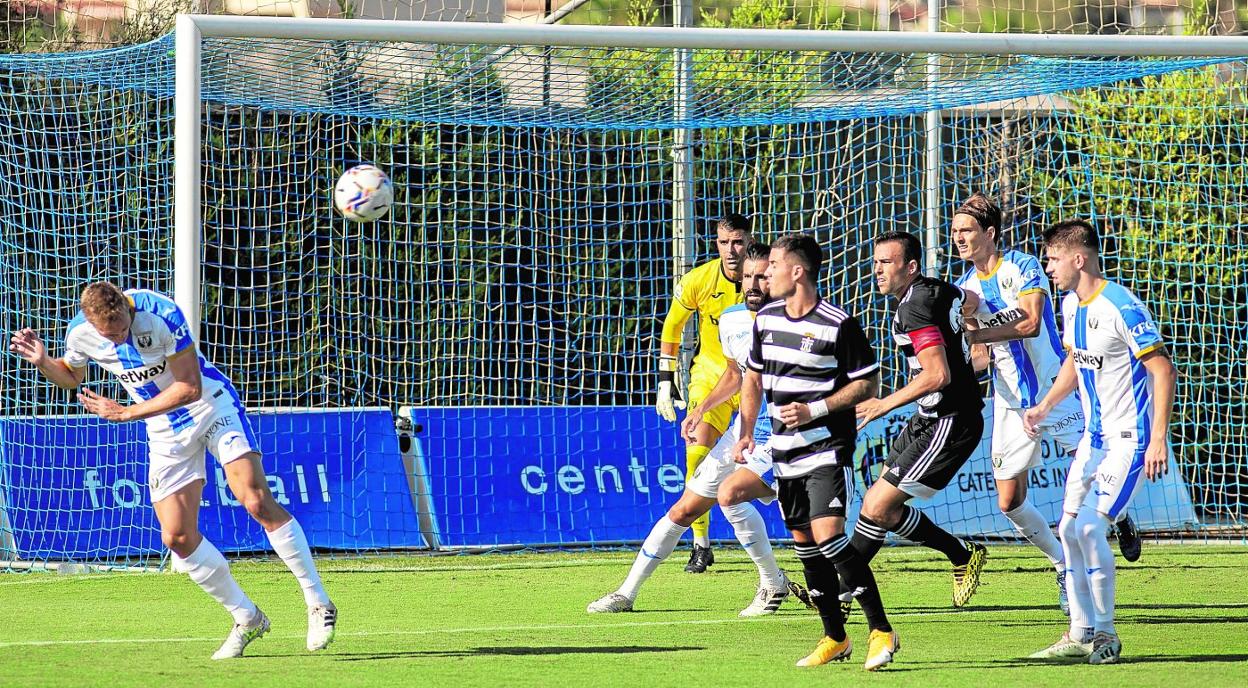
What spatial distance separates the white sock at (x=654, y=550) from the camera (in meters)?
8.00

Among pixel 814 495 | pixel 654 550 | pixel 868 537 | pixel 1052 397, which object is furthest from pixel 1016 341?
pixel 814 495

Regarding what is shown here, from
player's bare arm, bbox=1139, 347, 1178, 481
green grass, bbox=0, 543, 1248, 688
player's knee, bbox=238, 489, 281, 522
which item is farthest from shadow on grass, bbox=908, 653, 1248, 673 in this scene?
player's knee, bbox=238, 489, 281, 522

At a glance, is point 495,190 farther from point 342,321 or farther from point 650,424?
point 650,424

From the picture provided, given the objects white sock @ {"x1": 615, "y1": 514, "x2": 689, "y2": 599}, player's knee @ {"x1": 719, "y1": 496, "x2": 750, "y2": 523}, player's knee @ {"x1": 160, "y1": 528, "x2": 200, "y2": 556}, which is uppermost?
player's knee @ {"x1": 160, "y1": 528, "x2": 200, "y2": 556}

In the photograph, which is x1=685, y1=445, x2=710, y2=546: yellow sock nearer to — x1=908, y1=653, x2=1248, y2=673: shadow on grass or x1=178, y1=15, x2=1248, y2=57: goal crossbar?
x1=178, y1=15, x2=1248, y2=57: goal crossbar

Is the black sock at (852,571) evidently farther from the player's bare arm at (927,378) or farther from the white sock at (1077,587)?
the white sock at (1077,587)

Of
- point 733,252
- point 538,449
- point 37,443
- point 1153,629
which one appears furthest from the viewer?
point 538,449

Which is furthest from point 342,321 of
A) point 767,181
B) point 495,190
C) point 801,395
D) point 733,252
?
point 801,395

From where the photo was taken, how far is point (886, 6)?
14516 mm

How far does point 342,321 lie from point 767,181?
392cm

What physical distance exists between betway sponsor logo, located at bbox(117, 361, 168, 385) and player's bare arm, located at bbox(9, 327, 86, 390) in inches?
8.7

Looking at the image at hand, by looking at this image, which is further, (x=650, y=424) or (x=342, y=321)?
(x=342, y=321)

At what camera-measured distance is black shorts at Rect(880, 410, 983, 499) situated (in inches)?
289

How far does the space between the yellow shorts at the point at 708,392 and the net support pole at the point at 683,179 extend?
104 inches
